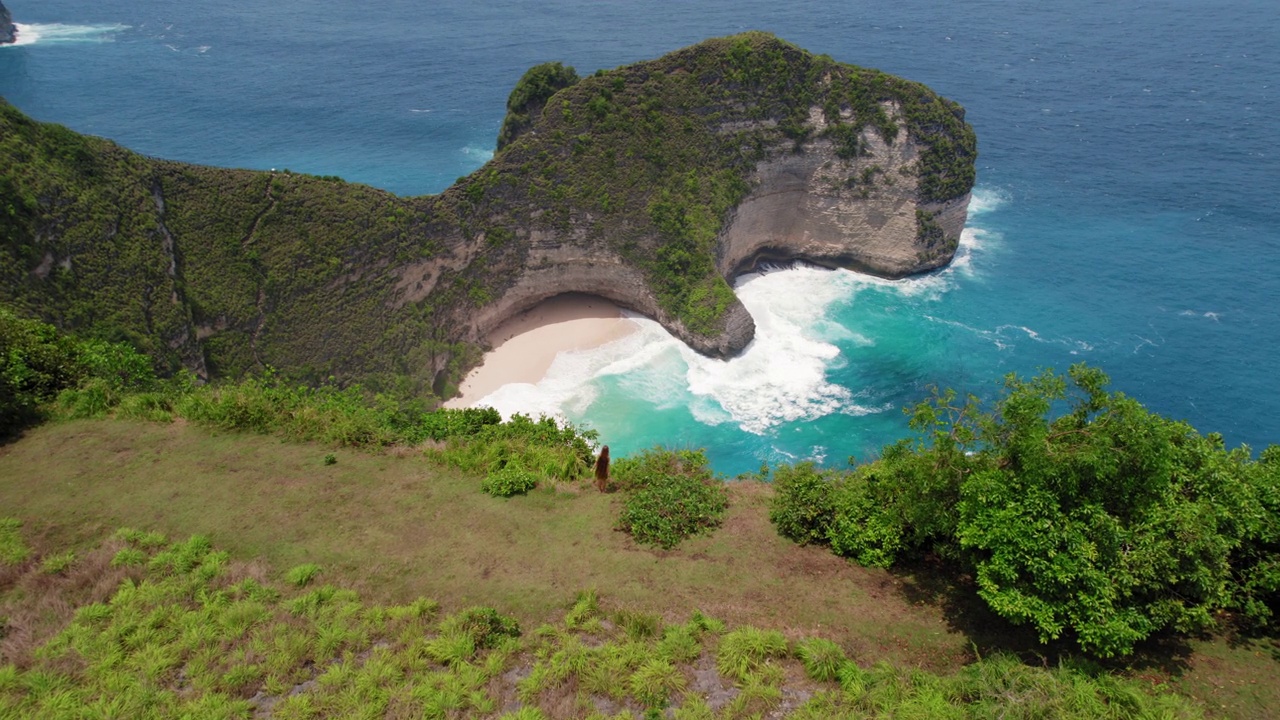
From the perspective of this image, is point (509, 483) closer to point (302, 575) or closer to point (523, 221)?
point (302, 575)

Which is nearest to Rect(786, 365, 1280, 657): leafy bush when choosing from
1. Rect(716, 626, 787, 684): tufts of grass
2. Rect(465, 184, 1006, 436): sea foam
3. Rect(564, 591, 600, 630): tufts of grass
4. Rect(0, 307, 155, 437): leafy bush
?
Rect(716, 626, 787, 684): tufts of grass

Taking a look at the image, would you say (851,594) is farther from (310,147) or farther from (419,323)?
(310,147)

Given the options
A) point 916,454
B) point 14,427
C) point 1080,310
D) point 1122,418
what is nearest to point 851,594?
point 916,454

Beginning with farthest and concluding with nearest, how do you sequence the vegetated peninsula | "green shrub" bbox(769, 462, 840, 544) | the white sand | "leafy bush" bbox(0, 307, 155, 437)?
Result: the white sand
the vegetated peninsula
"leafy bush" bbox(0, 307, 155, 437)
"green shrub" bbox(769, 462, 840, 544)

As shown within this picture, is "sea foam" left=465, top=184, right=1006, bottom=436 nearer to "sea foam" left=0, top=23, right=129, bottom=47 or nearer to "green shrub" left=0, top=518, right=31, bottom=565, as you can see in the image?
"green shrub" left=0, top=518, right=31, bottom=565

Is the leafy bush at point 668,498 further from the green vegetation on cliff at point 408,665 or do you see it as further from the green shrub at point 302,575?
the green shrub at point 302,575

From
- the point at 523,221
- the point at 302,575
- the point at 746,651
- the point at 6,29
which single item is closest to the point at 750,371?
the point at 523,221
